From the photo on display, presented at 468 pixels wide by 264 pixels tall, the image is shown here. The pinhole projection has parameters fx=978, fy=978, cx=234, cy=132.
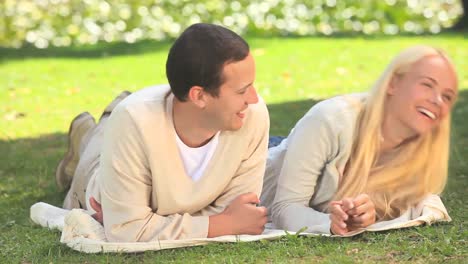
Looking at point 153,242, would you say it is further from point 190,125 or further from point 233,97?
point 233,97

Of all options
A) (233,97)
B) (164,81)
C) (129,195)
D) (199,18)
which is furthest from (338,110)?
(199,18)

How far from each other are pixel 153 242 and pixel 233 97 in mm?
717

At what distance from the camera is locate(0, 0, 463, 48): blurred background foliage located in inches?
511

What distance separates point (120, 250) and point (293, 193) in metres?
0.88

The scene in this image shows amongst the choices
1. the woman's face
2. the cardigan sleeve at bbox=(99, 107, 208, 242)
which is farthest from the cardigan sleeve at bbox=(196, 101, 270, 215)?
the woman's face

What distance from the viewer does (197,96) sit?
13.5 ft

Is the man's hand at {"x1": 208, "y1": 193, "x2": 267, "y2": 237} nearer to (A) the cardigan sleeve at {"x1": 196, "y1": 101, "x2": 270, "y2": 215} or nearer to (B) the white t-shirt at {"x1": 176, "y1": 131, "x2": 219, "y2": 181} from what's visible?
(A) the cardigan sleeve at {"x1": 196, "y1": 101, "x2": 270, "y2": 215}

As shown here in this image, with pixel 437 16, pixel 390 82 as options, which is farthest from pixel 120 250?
pixel 437 16

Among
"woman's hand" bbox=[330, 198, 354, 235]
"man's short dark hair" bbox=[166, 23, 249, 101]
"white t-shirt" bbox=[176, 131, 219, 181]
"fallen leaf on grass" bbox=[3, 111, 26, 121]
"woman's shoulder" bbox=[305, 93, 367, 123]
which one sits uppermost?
"man's short dark hair" bbox=[166, 23, 249, 101]

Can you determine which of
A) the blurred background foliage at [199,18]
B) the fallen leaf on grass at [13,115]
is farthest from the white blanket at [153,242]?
the blurred background foliage at [199,18]

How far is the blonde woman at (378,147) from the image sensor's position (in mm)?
4492

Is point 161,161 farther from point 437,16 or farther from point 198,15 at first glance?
point 437,16

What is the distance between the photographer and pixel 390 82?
15.0ft

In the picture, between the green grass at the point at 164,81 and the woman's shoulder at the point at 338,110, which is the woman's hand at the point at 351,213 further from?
the woman's shoulder at the point at 338,110
